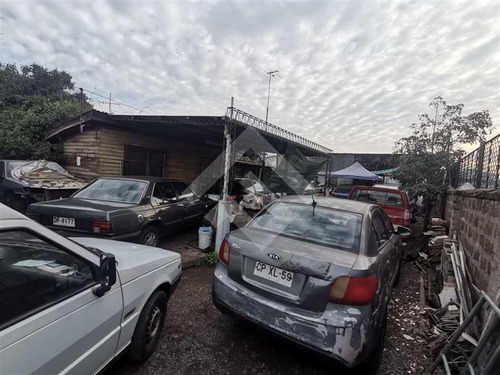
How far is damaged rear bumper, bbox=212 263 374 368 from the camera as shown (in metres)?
1.89

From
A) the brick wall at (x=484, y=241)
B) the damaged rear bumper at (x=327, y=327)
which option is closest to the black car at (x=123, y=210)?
the damaged rear bumper at (x=327, y=327)

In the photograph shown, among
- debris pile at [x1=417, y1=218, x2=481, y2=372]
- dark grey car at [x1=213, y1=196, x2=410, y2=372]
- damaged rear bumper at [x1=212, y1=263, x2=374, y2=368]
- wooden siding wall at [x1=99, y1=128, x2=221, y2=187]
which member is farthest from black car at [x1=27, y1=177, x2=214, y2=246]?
debris pile at [x1=417, y1=218, x2=481, y2=372]

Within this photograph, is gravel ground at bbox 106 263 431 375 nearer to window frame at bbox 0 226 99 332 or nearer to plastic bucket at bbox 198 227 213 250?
window frame at bbox 0 226 99 332

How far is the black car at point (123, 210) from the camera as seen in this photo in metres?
3.88

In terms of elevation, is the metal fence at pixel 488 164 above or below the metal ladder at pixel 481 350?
above

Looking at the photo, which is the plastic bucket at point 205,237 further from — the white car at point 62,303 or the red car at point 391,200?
the red car at point 391,200

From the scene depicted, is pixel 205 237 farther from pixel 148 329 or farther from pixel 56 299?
pixel 56 299

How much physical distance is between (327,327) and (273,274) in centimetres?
57

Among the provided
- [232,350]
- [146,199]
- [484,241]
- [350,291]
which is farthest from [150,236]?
[484,241]

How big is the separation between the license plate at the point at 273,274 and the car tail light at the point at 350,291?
35cm

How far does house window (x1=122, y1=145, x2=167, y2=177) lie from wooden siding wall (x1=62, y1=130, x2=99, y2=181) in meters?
0.90

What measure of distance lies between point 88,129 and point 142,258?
7.89m

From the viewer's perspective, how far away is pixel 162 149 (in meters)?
9.87

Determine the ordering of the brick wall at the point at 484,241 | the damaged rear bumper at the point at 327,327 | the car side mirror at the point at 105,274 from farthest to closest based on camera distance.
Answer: the brick wall at the point at 484,241, the damaged rear bumper at the point at 327,327, the car side mirror at the point at 105,274
